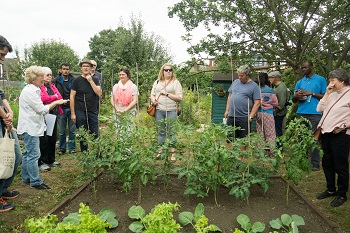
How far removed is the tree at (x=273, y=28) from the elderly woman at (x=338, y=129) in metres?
1.93

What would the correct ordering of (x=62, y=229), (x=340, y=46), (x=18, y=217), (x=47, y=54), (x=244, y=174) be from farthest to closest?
1. (x=47, y=54)
2. (x=340, y=46)
3. (x=244, y=174)
4. (x=18, y=217)
5. (x=62, y=229)

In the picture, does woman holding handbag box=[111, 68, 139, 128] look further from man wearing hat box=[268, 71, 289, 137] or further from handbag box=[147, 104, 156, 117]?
man wearing hat box=[268, 71, 289, 137]

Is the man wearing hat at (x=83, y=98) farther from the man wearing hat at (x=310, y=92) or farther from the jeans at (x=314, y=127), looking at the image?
the jeans at (x=314, y=127)

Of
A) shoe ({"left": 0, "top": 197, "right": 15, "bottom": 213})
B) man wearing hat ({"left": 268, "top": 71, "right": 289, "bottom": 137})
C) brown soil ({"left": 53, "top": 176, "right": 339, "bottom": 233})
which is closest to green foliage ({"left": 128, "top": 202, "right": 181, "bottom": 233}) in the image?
brown soil ({"left": 53, "top": 176, "right": 339, "bottom": 233})

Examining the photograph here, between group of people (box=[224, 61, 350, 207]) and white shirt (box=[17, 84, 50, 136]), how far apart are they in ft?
7.90

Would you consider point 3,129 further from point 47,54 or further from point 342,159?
point 47,54

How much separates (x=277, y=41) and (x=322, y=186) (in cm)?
294

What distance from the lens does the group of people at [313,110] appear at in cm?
366

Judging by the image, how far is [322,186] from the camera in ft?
14.5

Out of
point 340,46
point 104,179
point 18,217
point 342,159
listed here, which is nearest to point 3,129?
point 18,217

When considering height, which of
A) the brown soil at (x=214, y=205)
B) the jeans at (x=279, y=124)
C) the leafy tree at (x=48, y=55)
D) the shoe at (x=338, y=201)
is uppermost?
the leafy tree at (x=48, y=55)

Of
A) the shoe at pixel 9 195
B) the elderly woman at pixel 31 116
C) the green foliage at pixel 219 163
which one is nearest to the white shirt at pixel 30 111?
the elderly woman at pixel 31 116

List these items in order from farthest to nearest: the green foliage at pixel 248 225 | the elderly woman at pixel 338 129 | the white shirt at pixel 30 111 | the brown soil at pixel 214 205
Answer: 1. the white shirt at pixel 30 111
2. the elderly woman at pixel 338 129
3. the brown soil at pixel 214 205
4. the green foliage at pixel 248 225

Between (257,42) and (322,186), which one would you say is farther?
(257,42)
